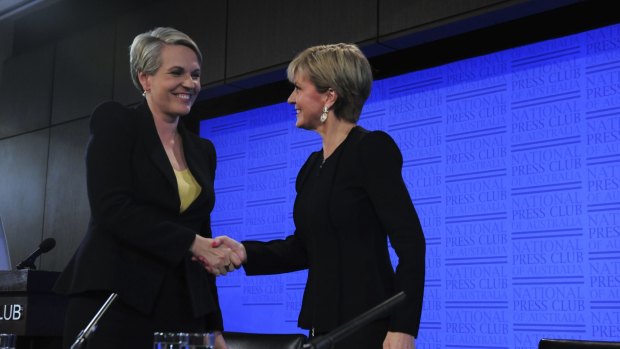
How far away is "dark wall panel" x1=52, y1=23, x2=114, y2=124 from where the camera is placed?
5770 mm

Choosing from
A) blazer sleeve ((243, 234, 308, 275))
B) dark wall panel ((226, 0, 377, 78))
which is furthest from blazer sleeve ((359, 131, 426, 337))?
dark wall panel ((226, 0, 377, 78))

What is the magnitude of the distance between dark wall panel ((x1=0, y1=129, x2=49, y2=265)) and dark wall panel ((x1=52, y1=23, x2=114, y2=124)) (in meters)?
0.32

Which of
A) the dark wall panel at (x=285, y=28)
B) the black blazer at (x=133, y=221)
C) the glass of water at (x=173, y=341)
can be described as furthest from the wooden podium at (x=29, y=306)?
the glass of water at (x=173, y=341)

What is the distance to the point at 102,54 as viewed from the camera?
5.84 m

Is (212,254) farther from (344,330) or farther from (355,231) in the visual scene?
(344,330)

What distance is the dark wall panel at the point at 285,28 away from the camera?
4.18 metres

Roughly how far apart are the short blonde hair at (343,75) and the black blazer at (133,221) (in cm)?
40

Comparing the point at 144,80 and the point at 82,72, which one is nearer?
the point at 144,80

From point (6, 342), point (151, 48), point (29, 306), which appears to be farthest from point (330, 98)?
point (29, 306)

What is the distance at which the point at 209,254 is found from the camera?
1.97m

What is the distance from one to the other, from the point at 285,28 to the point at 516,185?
1685 mm

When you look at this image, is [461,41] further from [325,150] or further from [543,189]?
[325,150]

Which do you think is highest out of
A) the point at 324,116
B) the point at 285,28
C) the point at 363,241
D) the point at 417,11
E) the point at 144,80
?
the point at 285,28

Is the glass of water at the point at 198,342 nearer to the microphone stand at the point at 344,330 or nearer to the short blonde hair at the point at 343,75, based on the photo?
the microphone stand at the point at 344,330
